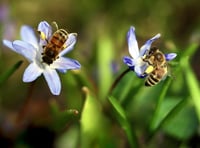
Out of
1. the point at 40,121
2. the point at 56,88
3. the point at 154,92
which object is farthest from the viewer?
the point at 40,121

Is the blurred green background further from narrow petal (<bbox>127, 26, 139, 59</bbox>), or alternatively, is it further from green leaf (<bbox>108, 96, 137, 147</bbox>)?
narrow petal (<bbox>127, 26, 139, 59</bbox>)

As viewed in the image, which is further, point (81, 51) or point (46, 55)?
point (81, 51)

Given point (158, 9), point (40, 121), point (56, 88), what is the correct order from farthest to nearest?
1. point (158, 9)
2. point (40, 121)
3. point (56, 88)

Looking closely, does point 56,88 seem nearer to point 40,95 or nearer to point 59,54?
point 59,54

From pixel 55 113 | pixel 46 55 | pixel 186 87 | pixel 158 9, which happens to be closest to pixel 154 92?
pixel 186 87

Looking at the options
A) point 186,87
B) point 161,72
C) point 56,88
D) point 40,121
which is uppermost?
point 56,88

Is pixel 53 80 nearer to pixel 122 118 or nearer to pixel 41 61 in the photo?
pixel 41 61

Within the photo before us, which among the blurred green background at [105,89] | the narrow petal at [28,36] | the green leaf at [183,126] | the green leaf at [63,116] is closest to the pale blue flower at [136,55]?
the blurred green background at [105,89]
